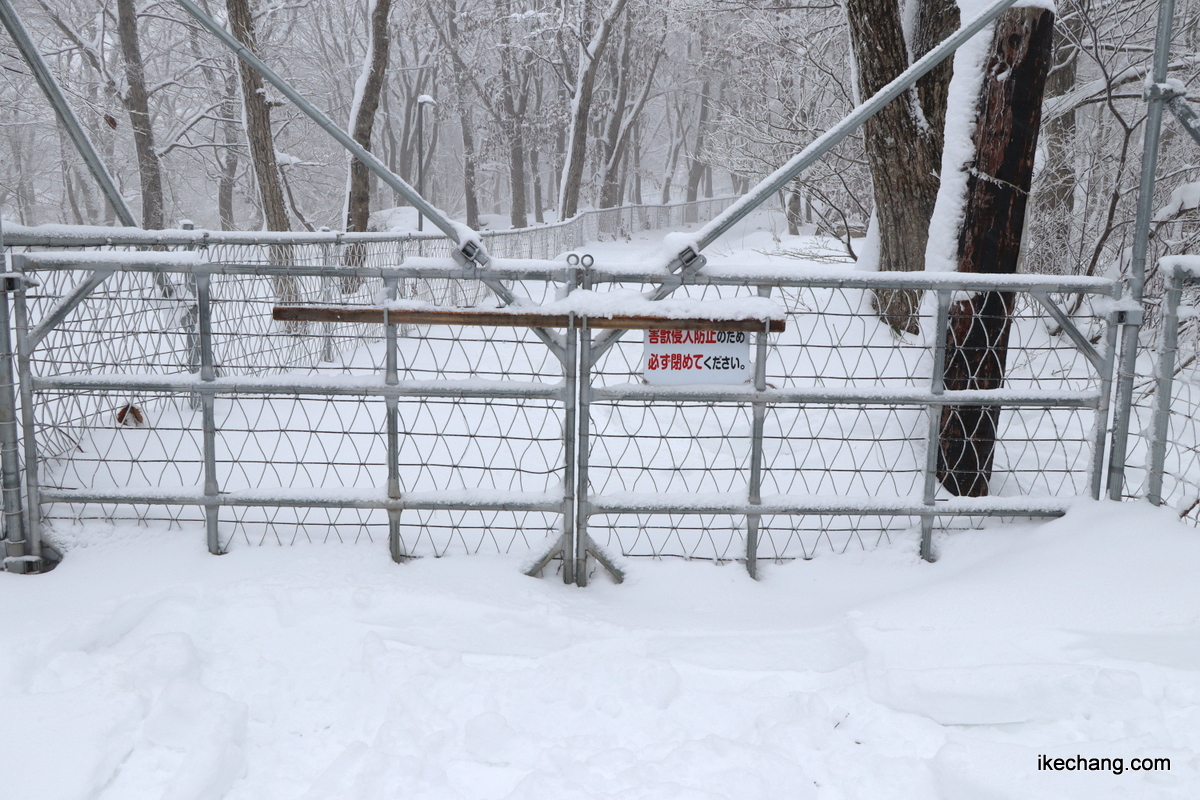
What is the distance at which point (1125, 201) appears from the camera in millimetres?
11242

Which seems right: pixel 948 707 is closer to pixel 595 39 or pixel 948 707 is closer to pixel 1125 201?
pixel 1125 201

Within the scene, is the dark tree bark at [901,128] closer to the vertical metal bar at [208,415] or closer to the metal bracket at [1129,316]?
the metal bracket at [1129,316]

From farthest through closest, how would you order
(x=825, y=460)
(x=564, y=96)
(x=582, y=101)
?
1. (x=564, y=96)
2. (x=582, y=101)
3. (x=825, y=460)

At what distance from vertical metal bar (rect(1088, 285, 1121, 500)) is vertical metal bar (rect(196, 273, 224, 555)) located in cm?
417

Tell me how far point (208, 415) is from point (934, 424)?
11.2 feet

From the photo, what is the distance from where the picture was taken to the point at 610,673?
3.30 m

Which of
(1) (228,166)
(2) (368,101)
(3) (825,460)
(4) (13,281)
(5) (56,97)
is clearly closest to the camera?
(4) (13,281)

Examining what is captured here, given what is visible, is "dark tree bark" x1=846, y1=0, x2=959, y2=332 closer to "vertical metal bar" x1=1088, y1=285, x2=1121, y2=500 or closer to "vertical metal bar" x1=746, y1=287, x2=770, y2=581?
"vertical metal bar" x1=1088, y1=285, x2=1121, y2=500

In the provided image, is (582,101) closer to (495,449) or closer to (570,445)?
(495,449)

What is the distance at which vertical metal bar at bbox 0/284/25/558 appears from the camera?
13.1 ft

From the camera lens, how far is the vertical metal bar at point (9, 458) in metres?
4.01

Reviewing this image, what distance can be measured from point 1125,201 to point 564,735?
37.3 feet

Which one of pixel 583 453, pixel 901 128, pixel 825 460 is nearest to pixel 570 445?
pixel 583 453

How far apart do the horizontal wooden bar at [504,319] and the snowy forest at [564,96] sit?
205 cm
